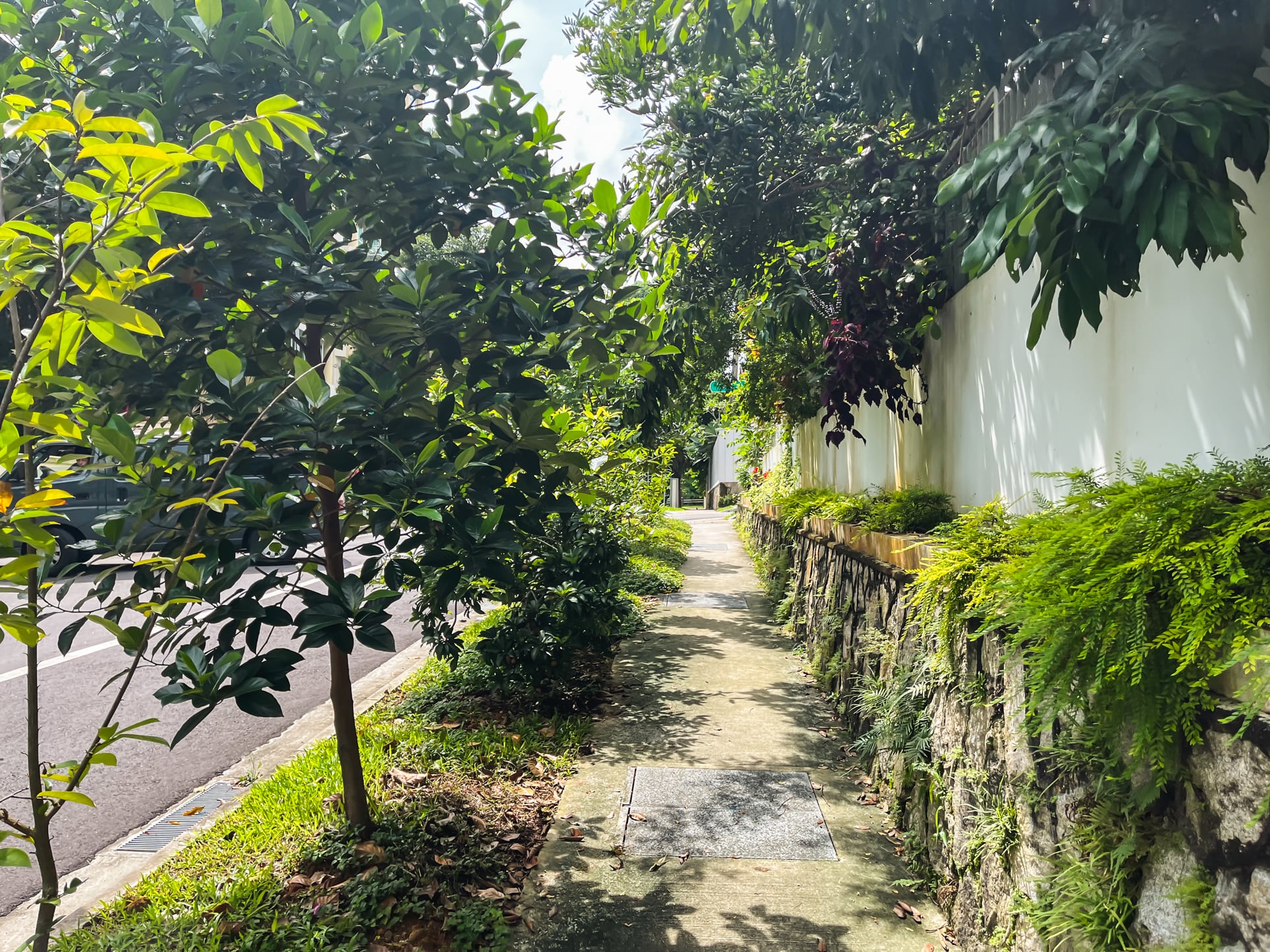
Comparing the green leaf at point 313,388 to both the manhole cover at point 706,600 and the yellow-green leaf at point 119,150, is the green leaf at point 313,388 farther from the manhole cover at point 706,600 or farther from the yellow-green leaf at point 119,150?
the manhole cover at point 706,600

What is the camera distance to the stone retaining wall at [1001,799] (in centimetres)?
168

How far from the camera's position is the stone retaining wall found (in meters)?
1.68

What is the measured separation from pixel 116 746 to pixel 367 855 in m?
2.91

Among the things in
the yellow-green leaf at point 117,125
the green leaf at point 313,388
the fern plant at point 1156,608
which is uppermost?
the yellow-green leaf at point 117,125

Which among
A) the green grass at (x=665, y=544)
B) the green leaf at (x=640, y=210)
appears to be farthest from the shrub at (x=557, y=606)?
the green grass at (x=665, y=544)

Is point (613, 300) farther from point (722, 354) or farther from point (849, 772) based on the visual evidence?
point (722, 354)

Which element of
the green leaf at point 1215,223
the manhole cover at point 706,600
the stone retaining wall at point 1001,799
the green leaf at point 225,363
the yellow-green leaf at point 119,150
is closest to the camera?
the yellow-green leaf at point 119,150

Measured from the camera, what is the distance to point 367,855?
3346 millimetres

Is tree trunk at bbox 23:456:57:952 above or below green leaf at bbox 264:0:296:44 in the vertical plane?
below

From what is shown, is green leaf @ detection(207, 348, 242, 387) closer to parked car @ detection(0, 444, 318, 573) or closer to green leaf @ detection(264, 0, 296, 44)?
parked car @ detection(0, 444, 318, 573)

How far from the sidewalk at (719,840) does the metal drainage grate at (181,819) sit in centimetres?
188

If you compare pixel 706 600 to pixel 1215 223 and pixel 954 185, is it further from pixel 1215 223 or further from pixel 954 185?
pixel 1215 223

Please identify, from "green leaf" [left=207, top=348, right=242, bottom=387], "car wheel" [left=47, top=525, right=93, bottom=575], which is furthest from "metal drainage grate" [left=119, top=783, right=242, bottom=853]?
"green leaf" [left=207, top=348, right=242, bottom=387]

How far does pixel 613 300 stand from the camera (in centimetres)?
311
